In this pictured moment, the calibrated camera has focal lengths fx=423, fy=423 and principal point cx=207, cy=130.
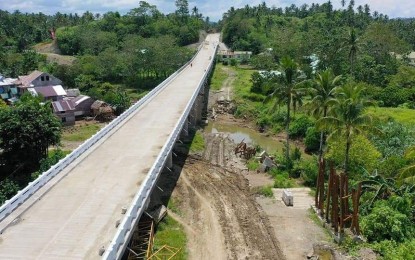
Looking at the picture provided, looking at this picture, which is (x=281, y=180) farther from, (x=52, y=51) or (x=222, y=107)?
(x=52, y=51)

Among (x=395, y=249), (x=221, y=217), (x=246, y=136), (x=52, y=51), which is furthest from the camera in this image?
(x=52, y=51)

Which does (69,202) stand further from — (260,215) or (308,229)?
(308,229)

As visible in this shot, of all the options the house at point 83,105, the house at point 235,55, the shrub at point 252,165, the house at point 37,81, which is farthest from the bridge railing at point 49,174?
the house at point 235,55

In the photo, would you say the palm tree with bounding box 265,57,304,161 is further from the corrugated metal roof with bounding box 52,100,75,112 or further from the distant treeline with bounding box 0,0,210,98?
the distant treeline with bounding box 0,0,210,98

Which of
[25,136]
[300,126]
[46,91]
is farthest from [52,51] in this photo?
[25,136]

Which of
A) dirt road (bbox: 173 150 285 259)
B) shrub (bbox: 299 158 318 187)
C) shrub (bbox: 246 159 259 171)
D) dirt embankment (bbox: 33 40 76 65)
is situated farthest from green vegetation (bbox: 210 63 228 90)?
shrub (bbox: 299 158 318 187)

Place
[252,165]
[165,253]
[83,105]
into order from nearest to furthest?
[165,253]
[252,165]
[83,105]

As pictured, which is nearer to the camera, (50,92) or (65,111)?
(65,111)
